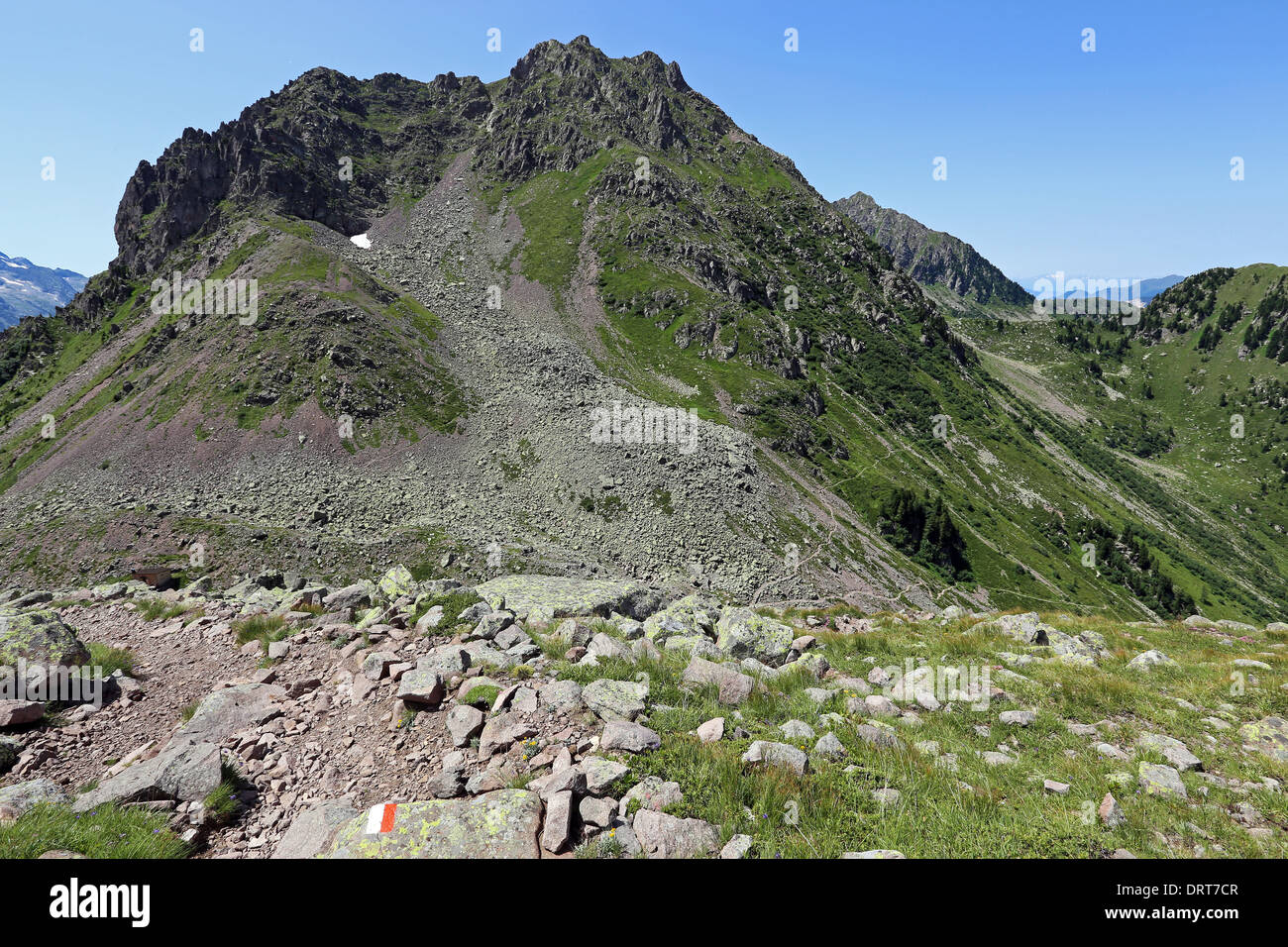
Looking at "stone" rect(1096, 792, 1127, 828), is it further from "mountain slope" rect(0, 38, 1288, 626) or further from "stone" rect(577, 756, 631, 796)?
"mountain slope" rect(0, 38, 1288, 626)

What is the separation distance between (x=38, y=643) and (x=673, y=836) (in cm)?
1630

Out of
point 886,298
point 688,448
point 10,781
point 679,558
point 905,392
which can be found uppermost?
point 886,298

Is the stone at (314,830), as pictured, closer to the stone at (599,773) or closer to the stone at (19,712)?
the stone at (599,773)

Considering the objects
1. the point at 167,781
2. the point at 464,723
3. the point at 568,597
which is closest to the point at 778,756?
the point at 464,723

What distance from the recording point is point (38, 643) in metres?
11.8

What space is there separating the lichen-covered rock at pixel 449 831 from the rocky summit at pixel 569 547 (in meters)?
0.04

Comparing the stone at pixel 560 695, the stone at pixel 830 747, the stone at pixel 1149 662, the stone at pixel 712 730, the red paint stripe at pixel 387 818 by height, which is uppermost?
the red paint stripe at pixel 387 818

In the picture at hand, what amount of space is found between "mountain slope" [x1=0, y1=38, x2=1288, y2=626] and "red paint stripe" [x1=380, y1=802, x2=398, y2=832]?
114ft

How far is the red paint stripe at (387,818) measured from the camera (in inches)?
226

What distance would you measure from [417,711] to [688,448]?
162 ft

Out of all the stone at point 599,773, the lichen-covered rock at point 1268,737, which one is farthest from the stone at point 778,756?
the lichen-covered rock at point 1268,737
